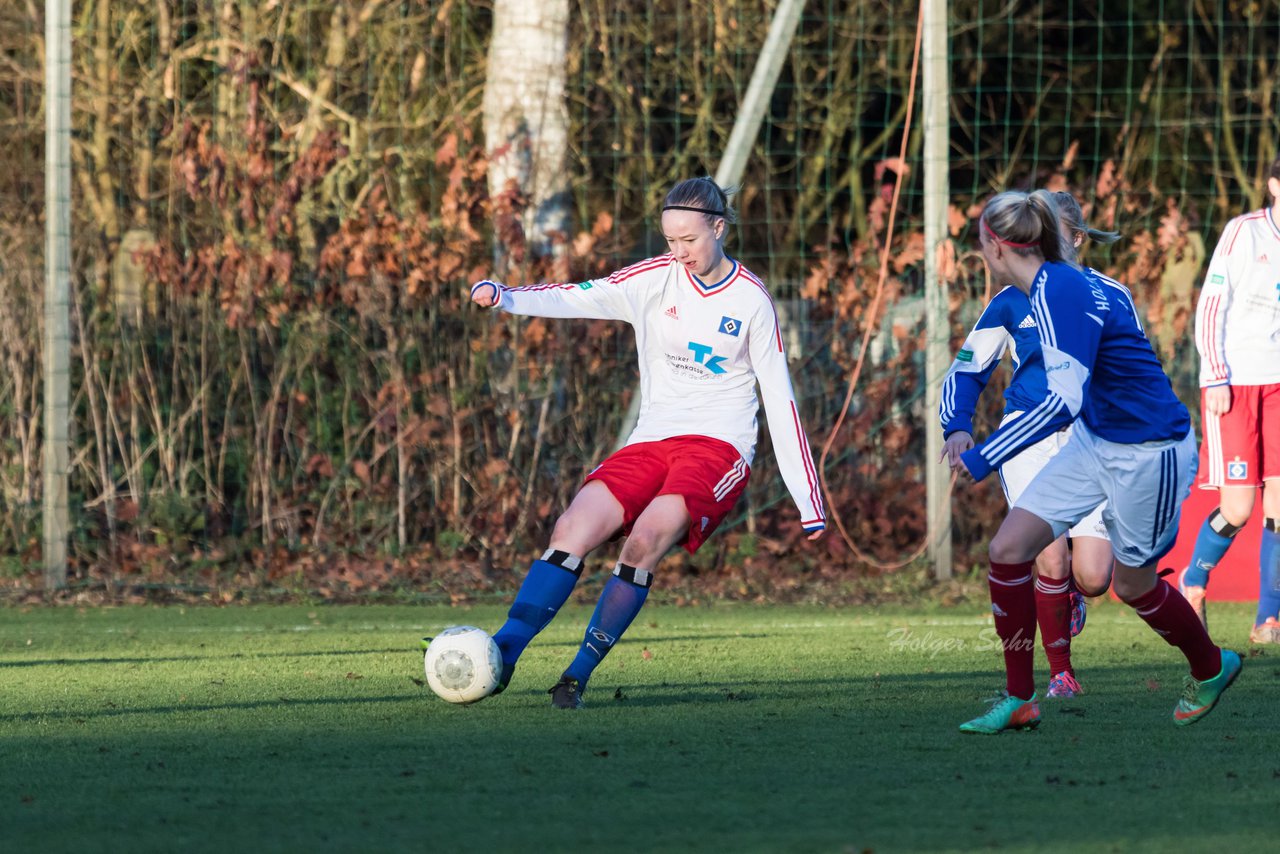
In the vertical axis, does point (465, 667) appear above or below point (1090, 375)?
below

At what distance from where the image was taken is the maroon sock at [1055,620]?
632 centimetres

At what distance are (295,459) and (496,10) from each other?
3321 mm

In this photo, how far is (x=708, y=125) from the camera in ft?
46.6

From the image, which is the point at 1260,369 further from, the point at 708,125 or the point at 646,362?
the point at 708,125

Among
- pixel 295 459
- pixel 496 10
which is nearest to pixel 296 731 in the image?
pixel 295 459

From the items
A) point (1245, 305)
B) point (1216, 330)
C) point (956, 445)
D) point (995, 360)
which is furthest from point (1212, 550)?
point (956, 445)

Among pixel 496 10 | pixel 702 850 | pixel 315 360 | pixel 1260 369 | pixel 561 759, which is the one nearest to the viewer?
pixel 702 850

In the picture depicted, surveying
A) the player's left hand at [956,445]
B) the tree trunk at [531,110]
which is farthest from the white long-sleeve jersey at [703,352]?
the tree trunk at [531,110]

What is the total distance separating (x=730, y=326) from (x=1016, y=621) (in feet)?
4.76

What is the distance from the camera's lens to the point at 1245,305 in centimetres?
798

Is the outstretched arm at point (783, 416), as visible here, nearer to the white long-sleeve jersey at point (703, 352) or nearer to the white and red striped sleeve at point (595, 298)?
the white long-sleeve jersey at point (703, 352)

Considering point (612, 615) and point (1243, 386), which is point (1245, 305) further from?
point (612, 615)

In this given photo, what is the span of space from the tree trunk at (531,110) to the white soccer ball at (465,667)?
544 centimetres

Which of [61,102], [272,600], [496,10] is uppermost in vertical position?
[496,10]
